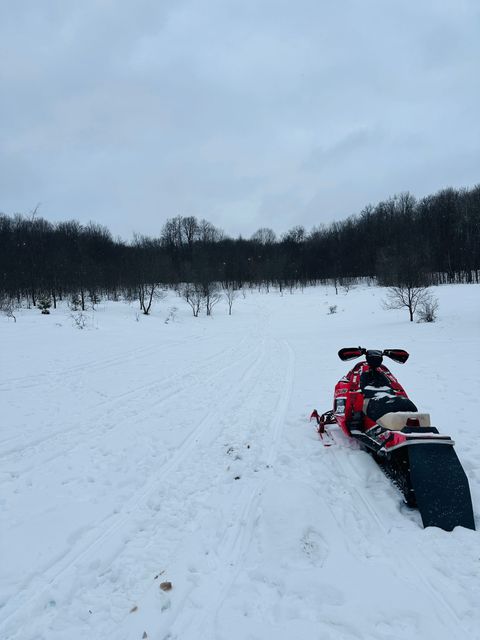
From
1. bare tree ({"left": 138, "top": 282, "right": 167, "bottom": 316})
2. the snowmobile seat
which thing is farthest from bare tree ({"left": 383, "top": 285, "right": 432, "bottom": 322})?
bare tree ({"left": 138, "top": 282, "right": 167, "bottom": 316})

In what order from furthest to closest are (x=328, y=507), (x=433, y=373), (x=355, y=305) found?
(x=355, y=305), (x=433, y=373), (x=328, y=507)

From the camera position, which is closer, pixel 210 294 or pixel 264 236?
pixel 210 294

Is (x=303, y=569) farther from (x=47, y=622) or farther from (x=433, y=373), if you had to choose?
(x=433, y=373)

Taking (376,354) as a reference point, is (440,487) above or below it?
below

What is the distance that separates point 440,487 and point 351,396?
2003 mm

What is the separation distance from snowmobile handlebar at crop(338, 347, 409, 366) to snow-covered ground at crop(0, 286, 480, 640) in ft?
4.45

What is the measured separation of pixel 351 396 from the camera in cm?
536

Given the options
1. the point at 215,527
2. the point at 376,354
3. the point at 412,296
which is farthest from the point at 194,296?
the point at 215,527

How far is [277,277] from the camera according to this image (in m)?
71.5

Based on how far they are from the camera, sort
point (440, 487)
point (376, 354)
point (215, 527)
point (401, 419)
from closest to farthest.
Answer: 1. point (440, 487)
2. point (215, 527)
3. point (401, 419)
4. point (376, 354)

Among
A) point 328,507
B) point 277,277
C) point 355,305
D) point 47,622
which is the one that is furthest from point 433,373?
point 277,277

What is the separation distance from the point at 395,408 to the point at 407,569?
78.1 inches

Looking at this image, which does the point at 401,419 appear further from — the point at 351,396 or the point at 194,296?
the point at 194,296

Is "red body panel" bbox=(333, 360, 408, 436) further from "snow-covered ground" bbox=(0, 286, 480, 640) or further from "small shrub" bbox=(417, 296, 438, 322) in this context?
"small shrub" bbox=(417, 296, 438, 322)
